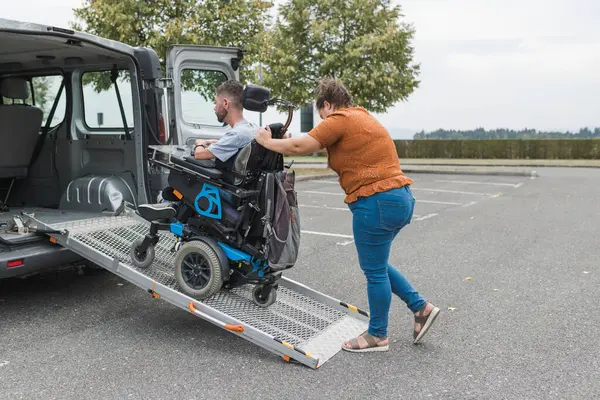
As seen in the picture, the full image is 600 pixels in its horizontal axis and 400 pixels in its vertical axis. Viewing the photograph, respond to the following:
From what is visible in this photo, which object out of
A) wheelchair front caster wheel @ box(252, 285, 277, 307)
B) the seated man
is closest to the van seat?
the seated man

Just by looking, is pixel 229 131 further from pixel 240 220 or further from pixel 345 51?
pixel 345 51

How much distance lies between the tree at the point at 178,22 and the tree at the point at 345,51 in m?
5.71

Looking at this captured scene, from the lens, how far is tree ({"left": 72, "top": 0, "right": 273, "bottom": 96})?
539 inches

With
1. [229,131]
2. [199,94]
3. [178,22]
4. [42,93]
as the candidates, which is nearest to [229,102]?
[229,131]

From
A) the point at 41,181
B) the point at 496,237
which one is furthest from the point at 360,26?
the point at 41,181

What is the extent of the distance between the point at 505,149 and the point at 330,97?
93.7 feet

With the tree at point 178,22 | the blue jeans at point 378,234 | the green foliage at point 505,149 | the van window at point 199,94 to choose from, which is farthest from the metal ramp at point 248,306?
the green foliage at point 505,149

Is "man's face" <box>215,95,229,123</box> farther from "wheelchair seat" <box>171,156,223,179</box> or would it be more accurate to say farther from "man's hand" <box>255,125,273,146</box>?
"man's hand" <box>255,125,273,146</box>

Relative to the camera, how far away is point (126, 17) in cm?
1359

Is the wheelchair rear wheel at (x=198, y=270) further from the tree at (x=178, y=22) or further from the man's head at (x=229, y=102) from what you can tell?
the tree at (x=178, y=22)

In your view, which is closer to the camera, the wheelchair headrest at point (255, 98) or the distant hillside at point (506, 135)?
the wheelchair headrest at point (255, 98)

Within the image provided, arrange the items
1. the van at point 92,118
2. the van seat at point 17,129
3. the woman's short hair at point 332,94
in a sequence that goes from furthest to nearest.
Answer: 1. the van seat at point 17,129
2. the van at point 92,118
3. the woman's short hair at point 332,94

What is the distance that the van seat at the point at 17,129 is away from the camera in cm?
655

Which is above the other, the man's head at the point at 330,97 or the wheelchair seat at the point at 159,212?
the man's head at the point at 330,97
